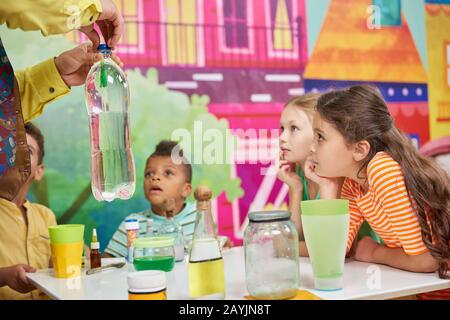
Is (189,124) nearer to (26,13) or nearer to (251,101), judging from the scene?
(251,101)

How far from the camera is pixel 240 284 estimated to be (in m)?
1.25

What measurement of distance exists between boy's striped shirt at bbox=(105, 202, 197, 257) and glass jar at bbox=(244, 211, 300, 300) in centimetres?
96

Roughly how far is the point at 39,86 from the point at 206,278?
998 millimetres

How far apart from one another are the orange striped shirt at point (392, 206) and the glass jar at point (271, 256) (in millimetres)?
328

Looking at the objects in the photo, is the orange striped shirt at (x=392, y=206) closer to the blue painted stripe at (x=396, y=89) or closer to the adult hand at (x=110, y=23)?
the adult hand at (x=110, y=23)

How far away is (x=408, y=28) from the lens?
2.78 m

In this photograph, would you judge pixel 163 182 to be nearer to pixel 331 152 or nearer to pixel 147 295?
pixel 331 152

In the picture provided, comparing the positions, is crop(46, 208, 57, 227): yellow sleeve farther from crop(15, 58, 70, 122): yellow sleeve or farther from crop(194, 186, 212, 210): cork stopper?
crop(194, 186, 212, 210): cork stopper

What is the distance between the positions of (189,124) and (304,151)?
555 mm

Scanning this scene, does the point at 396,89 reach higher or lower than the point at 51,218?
higher

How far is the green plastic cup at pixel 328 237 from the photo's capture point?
1.14 m

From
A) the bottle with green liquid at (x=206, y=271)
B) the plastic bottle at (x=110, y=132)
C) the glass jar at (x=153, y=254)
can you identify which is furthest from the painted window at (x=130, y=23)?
the bottle with green liquid at (x=206, y=271)

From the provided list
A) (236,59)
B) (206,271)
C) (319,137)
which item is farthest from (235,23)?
(206,271)

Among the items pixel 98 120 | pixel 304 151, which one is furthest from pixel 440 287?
pixel 98 120
